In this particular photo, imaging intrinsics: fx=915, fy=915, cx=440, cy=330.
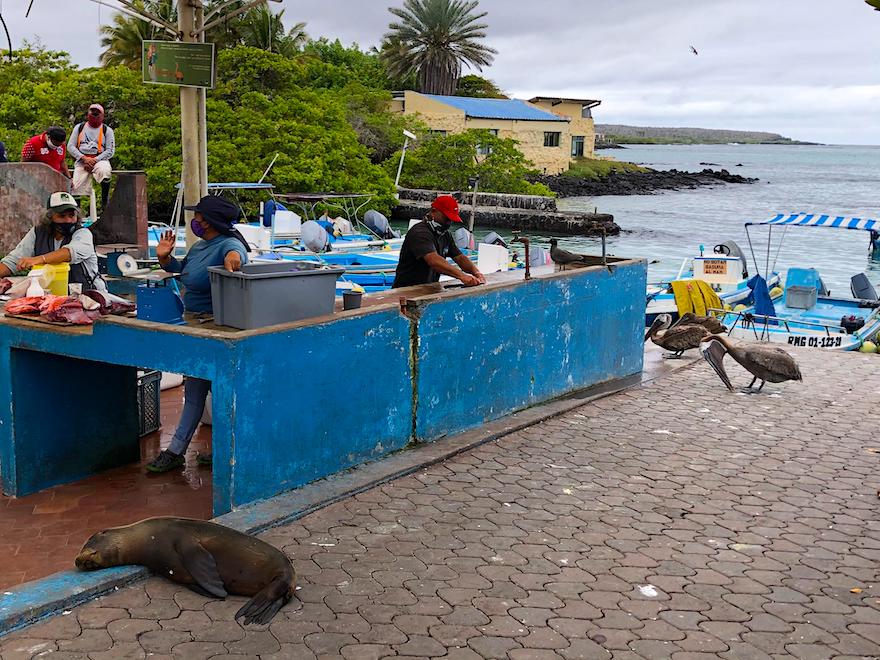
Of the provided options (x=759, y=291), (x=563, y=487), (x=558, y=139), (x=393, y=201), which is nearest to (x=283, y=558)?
(x=563, y=487)

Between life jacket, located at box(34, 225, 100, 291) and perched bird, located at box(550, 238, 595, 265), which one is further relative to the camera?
perched bird, located at box(550, 238, 595, 265)

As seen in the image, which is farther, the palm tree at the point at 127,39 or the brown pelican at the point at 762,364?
the palm tree at the point at 127,39

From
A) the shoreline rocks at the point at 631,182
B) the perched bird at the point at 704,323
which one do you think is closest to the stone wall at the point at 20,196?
the perched bird at the point at 704,323

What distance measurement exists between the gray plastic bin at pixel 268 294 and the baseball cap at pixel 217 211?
0.34 m

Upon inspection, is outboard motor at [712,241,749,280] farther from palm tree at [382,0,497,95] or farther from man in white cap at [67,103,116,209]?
palm tree at [382,0,497,95]

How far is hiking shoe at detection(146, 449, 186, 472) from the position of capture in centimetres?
A: 602

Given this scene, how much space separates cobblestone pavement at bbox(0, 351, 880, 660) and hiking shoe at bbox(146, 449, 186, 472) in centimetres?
139

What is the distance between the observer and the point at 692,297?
16.5m

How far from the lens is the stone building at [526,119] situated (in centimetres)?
5628

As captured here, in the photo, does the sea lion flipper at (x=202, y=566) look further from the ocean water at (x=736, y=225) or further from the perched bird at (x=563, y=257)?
the ocean water at (x=736, y=225)

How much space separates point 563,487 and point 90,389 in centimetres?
313

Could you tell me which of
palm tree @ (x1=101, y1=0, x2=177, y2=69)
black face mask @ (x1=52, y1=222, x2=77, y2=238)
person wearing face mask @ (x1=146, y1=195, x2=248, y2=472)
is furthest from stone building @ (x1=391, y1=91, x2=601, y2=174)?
person wearing face mask @ (x1=146, y1=195, x2=248, y2=472)

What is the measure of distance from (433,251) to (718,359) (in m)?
3.46

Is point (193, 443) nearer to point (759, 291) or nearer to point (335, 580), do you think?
point (335, 580)
